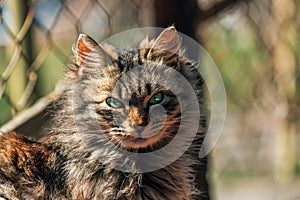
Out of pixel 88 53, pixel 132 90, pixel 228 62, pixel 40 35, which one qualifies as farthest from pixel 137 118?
pixel 228 62

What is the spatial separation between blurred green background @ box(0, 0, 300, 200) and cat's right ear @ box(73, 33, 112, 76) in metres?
0.14

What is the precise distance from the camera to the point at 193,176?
4.63ft

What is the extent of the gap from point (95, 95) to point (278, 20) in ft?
4.51

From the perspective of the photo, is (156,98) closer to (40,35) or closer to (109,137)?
(109,137)

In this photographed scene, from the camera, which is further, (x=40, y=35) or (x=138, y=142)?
(x=40, y=35)

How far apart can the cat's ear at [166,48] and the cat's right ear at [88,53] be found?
0.09 m

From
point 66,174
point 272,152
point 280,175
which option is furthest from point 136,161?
point 272,152

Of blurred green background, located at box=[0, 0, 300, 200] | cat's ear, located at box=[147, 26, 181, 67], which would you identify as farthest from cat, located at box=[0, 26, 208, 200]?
blurred green background, located at box=[0, 0, 300, 200]

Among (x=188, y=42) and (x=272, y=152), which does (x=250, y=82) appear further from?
(x=188, y=42)

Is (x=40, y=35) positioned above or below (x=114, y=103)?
above

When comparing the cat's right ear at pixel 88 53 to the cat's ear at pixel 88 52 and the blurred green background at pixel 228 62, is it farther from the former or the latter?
the blurred green background at pixel 228 62

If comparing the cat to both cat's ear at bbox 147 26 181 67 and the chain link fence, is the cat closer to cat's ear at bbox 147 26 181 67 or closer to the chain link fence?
cat's ear at bbox 147 26 181 67

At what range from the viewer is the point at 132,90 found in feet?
4.13

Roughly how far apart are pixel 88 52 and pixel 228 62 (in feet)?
4.08
